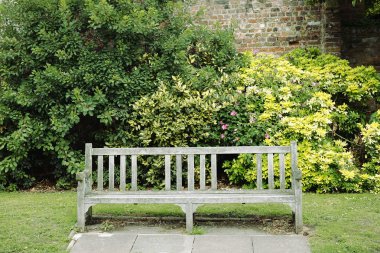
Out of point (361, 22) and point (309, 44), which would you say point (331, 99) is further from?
point (361, 22)

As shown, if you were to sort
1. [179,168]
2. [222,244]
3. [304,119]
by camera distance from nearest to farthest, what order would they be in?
[222,244] → [179,168] → [304,119]

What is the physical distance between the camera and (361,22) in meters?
11.5

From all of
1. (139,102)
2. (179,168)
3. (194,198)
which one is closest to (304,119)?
(139,102)

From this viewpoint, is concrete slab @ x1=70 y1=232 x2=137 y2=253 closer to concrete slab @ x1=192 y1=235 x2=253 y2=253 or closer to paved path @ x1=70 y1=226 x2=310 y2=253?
paved path @ x1=70 y1=226 x2=310 y2=253

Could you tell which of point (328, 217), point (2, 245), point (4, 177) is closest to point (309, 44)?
point (328, 217)

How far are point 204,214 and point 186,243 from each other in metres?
1.14

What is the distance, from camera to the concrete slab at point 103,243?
17.4ft

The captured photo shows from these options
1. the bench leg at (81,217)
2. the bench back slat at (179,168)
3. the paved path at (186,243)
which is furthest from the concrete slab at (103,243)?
the bench back slat at (179,168)

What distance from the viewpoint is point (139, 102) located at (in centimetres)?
841

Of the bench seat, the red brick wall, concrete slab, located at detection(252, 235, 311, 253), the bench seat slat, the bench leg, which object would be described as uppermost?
the red brick wall

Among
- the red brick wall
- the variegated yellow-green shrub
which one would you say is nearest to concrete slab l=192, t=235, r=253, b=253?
the variegated yellow-green shrub

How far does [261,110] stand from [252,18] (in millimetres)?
3100

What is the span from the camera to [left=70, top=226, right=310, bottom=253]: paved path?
5258mm

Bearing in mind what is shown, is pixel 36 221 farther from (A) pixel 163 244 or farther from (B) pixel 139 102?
(B) pixel 139 102
